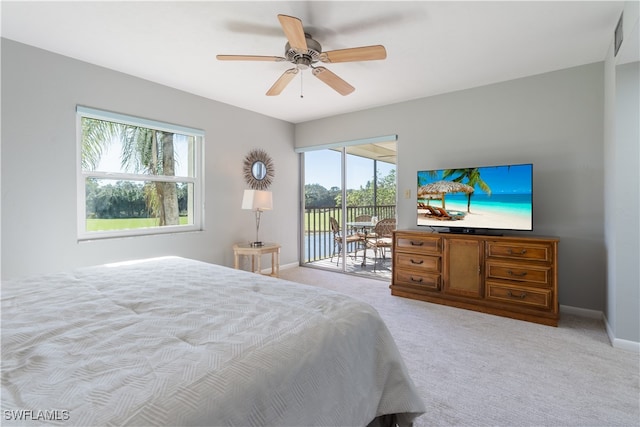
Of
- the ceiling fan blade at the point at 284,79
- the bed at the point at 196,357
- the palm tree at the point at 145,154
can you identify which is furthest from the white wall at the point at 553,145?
the palm tree at the point at 145,154

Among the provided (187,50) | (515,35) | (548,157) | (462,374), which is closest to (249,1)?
(187,50)

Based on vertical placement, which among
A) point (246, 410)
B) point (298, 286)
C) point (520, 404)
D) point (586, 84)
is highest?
point (586, 84)

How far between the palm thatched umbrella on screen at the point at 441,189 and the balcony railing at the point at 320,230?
1.43m

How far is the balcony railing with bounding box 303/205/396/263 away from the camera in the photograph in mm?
4898

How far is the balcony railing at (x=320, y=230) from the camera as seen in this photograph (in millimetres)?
4898

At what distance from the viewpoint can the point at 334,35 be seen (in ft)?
7.93

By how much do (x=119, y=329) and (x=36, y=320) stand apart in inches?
14.5

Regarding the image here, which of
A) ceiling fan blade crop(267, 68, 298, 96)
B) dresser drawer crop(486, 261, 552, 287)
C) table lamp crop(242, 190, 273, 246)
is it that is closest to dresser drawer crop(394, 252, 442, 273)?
dresser drawer crop(486, 261, 552, 287)

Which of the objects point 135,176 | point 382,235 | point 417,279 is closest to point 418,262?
point 417,279

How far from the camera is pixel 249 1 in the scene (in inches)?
79.2

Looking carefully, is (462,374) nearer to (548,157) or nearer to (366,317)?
(366,317)

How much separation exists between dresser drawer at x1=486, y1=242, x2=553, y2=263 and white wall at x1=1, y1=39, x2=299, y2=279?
324 cm

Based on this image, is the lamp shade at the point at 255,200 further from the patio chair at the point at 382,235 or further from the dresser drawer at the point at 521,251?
A: the dresser drawer at the point at 521,251

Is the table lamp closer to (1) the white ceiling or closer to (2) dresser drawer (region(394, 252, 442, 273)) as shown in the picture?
(1) the white ceiling
